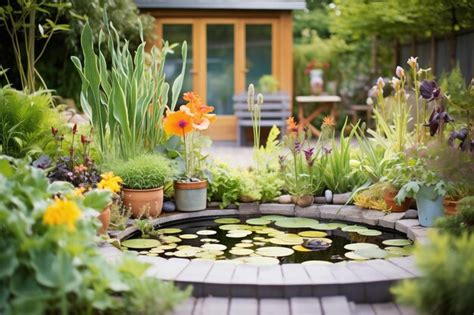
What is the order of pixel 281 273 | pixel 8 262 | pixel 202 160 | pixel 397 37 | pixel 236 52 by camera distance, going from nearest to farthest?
pixel 8 262
pixel 281 273
pixel 202 160
pixel 236 52
pixel 397 37

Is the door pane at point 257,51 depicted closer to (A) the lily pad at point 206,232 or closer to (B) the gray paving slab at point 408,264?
(A) the lily pad at point 206,232

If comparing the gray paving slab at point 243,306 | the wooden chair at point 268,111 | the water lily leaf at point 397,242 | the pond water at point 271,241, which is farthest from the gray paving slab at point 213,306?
the wooden chair at point 268,111

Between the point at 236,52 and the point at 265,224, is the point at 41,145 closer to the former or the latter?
the point at 265,224

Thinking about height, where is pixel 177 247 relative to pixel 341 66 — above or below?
below

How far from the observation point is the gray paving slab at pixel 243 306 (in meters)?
3.14

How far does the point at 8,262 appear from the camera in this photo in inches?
109

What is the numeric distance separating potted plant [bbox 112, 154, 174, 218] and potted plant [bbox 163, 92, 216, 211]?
0.87ft

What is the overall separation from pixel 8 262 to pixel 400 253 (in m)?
2.37

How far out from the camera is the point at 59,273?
8.73ft

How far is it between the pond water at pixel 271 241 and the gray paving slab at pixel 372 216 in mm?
68

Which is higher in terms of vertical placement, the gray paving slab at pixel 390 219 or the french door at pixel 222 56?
the french door at pixel 222 56

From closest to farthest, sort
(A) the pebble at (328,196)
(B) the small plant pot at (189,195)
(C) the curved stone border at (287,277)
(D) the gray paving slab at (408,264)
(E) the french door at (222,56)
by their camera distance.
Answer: (C) the curved stone border at (287,277)
(D) the gray paving slab at (408,264)
(B) the small plant pot at (189,195)
(A) the pebble at (328,196)
(E) the french door at (222,56)

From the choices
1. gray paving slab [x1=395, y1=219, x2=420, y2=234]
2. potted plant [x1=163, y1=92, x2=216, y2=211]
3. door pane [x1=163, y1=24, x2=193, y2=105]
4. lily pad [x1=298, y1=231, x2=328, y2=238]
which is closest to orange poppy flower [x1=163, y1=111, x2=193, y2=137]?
potted plant [x1=163, y1=92, x2=216, y2=211]

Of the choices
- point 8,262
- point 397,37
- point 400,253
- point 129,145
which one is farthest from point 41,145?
point 397,37
